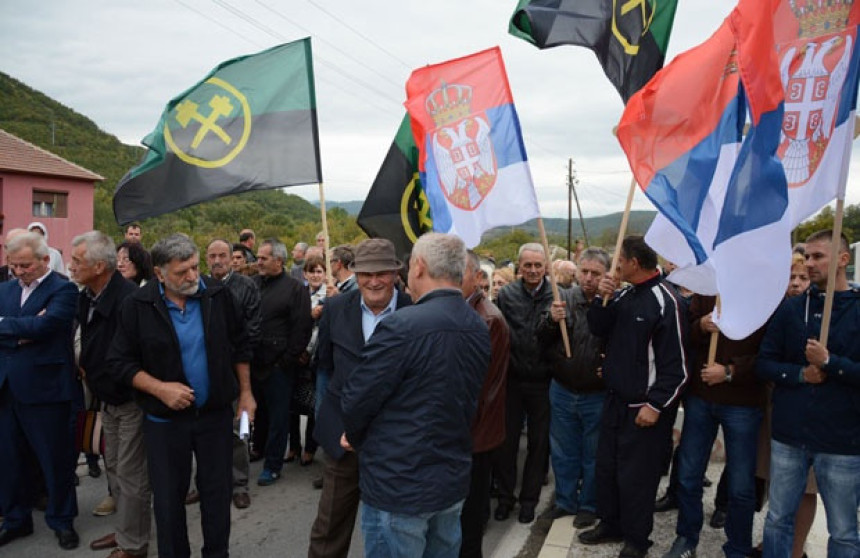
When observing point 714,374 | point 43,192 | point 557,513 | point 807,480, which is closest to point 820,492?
point 807,480

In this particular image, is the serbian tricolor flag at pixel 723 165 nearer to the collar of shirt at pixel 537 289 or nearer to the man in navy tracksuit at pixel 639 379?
the man in navy tracksuit at pixel 639 379

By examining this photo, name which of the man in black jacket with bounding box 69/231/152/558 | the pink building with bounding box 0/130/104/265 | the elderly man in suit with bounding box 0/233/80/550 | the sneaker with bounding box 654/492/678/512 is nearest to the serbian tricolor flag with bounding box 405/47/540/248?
the man in black jacket with bounding box 69/231/152/558

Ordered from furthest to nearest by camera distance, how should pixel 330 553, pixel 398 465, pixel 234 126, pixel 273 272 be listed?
1. pixel 273 272
2. pixel 234 126
3. pixel 330 553
4. pixel 398 465

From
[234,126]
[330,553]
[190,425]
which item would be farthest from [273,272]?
[330,553]

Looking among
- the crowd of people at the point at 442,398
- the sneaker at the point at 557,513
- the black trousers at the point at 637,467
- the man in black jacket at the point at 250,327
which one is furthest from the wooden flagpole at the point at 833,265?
the man in black jacket at the point at 250,327

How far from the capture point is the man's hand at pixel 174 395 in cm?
347

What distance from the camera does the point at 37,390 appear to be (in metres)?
4.30

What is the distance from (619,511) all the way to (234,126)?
3861mm

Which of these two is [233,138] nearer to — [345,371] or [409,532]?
[345,371]

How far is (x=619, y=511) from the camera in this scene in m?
4.25

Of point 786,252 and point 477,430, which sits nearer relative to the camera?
point 786,252

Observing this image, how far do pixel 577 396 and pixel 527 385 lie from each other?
416 millimetres

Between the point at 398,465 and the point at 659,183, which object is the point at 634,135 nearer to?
the point at 659,183

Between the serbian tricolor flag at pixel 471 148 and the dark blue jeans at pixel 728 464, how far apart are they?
1.73 m
